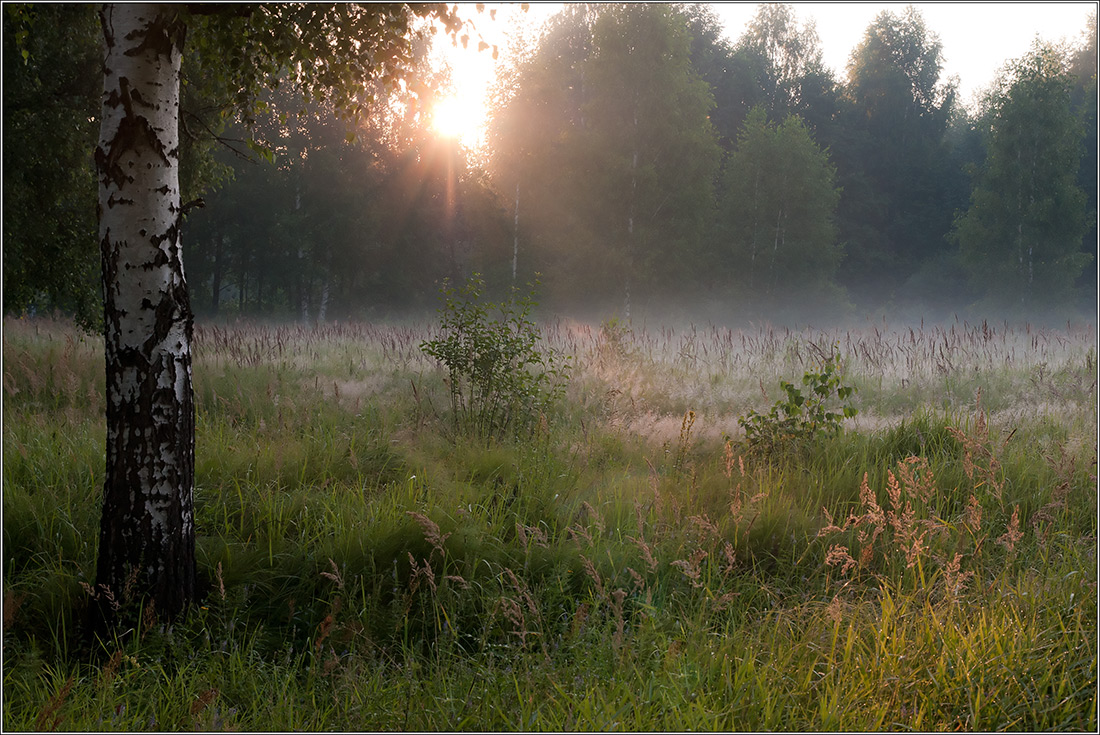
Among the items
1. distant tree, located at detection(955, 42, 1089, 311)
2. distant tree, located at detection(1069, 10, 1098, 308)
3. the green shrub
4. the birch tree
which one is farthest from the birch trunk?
distant tree, located at detection(1069, 10, 1098, 308)

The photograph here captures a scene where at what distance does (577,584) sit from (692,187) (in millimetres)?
17542

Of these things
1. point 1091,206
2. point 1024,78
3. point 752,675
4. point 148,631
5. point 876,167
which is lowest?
point 148,631

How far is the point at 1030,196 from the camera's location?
22953 millimetres

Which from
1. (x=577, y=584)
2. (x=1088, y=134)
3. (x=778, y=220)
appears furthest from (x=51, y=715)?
(x=1088, y=134)

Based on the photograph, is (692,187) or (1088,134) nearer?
(692,187)

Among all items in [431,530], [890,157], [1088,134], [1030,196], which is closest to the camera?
[431,530]

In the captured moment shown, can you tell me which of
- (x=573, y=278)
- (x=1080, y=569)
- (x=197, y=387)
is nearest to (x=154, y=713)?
(x=1080, y=569)

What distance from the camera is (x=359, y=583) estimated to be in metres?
3.08

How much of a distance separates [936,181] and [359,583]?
3062cm

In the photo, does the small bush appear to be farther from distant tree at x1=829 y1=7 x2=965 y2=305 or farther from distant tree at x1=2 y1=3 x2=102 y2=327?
distant tree at x1=829 y1=7 x2=965 y2=305

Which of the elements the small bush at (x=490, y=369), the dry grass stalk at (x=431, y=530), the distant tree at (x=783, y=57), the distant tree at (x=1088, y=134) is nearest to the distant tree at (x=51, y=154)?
the small bush at (x=490, y=369)

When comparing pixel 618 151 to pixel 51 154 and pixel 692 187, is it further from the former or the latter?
pixel 51 154

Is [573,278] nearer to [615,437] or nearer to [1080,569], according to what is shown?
[615,437]

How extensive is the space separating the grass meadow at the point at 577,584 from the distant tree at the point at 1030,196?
2157 cm
